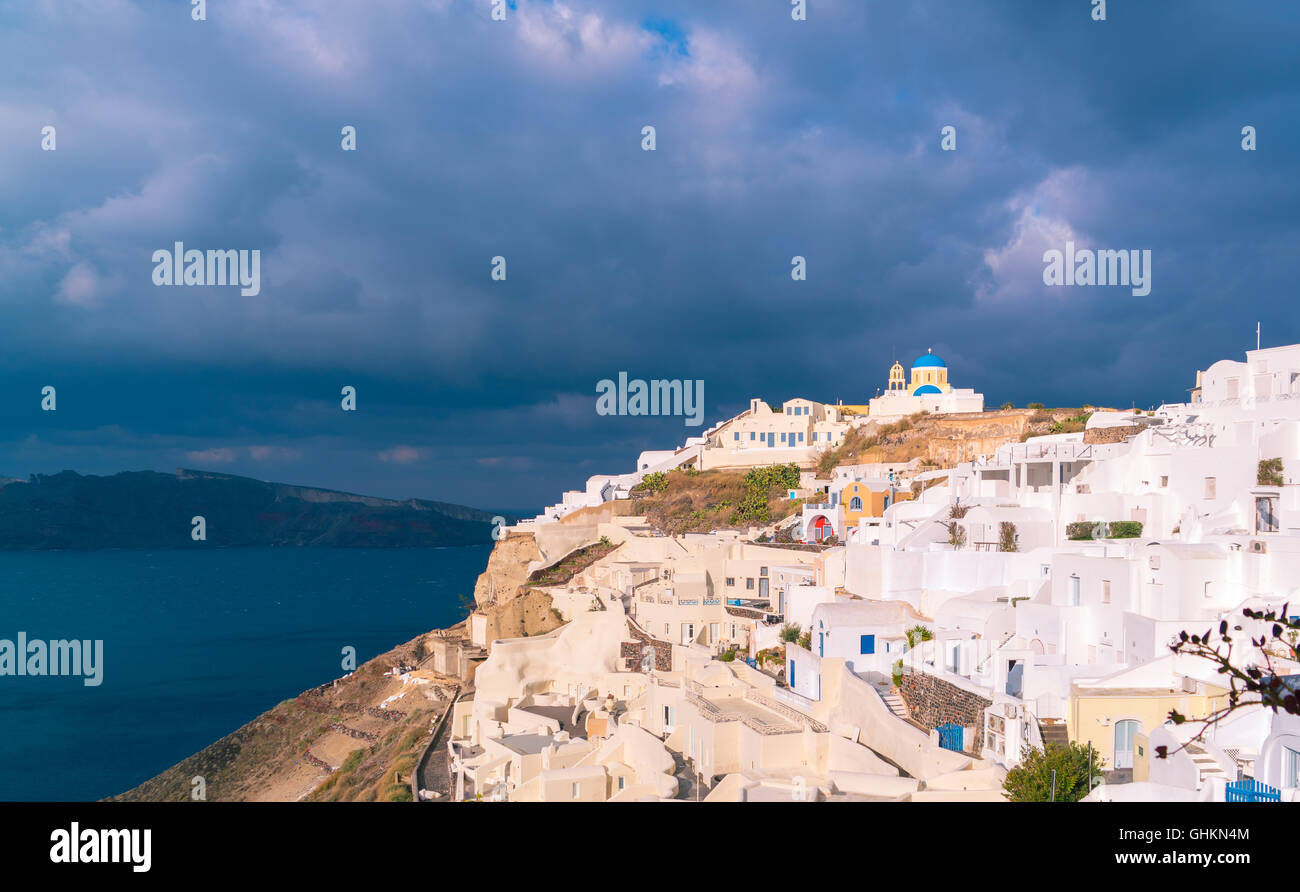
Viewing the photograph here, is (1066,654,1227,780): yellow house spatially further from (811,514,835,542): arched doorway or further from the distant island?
the distant island

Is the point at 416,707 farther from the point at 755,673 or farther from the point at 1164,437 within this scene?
the point at 1164,437

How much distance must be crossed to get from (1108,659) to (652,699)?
9.59 m

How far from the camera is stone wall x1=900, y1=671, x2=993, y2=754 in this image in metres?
13.4

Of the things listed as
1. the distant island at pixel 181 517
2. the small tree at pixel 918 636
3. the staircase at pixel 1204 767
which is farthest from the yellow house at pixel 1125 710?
the distant island at pixel 181 517

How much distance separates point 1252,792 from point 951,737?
507 centimetres

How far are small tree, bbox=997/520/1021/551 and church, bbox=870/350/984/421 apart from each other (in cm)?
2485

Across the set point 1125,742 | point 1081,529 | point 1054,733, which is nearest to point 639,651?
point 1081,529

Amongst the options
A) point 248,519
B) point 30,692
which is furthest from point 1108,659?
point 248,519

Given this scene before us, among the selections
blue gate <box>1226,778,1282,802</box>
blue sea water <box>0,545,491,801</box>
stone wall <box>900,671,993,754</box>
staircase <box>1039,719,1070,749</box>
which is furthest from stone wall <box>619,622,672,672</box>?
blue sea water <box>0,545,491,801</box>

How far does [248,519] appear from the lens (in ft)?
611

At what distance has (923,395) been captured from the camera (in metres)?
45.5

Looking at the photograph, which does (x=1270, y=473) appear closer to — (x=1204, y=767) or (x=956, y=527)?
(x=956, y=527)

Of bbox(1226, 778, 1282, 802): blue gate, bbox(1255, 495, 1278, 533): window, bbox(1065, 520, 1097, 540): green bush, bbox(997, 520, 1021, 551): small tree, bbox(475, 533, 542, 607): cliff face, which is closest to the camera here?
bbox(1226, 778, 1282, 802): blue gate
